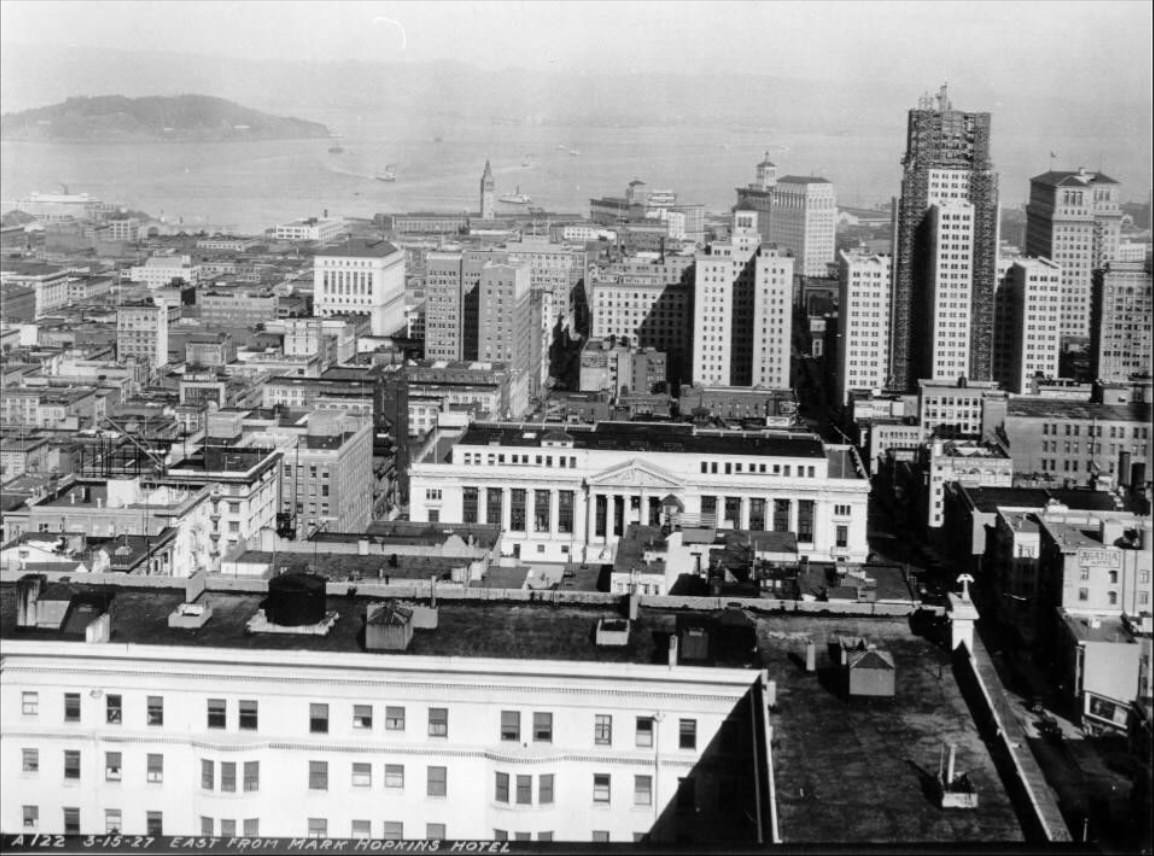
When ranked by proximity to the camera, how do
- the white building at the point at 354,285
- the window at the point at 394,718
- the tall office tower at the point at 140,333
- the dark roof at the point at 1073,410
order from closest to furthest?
the window at the point at 394,718 < the dark roof at the point at 1073,410 < the tall office tower at the point at 140,333 < the white building at the point at 354,285

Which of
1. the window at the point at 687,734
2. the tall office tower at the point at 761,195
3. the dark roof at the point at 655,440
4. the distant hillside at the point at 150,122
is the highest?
the distant hillside at the point at 150,122

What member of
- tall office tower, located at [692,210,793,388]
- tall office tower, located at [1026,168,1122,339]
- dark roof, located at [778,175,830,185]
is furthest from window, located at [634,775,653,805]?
dark roof, located at [778,175,830,185]

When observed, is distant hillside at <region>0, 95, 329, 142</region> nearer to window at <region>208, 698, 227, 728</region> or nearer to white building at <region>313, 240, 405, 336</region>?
white building at <region>313, 240, 405, 336</region>

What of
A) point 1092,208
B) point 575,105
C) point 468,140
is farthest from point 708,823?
point 468,140

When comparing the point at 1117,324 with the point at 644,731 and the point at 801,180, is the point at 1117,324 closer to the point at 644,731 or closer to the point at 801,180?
the point at 801,180

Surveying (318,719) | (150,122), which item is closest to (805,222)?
(150,122)

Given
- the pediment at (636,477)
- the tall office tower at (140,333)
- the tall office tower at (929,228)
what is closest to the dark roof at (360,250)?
the tall office tower at (140,333)

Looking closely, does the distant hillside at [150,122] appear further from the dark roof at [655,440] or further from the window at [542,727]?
the window at [542,727]
